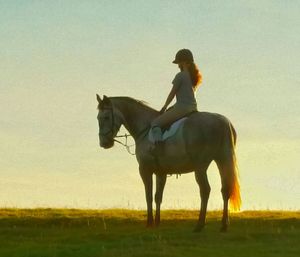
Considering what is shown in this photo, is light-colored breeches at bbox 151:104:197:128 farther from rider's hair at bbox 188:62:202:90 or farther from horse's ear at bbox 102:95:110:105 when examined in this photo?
horse's ear at bbox 102:95:110:105

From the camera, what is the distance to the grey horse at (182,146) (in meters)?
22.0

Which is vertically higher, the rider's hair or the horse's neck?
the rider's hair

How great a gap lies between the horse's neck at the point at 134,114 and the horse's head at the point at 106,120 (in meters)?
0.25

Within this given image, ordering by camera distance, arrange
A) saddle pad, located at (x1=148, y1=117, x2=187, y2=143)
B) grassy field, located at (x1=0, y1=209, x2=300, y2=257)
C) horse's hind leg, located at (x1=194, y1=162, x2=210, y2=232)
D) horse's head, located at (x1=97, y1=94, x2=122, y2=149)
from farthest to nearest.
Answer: horse's head, located at (x1=97, y1=94, x2=122, y2=149), saddle pad, located at (x1=148, y1=117, x2=187, y2=143), horse's hind leg, located at (x1=194, y1=162, x2=210, y2=232), grassy field, located at (x1=0, y1=209, x2=300, y2=257)

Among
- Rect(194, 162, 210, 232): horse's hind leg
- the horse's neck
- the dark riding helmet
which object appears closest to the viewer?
Rect(194, 162, 210, 232): horse's hind leg

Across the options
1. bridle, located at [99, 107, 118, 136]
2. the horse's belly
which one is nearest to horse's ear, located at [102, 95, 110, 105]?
bridle, located at [99, 107, 118, 136]

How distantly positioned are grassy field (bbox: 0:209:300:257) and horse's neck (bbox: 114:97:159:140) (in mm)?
2765

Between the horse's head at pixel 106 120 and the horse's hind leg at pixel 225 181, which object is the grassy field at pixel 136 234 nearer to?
the horse's hind leg at pixel 225 181

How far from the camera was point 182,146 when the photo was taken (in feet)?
73.5

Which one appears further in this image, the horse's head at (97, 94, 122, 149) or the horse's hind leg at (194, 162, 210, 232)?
the horse's head at (97, 94, 122, 149)

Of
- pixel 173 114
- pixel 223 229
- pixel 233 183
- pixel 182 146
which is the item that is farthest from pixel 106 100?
pixel 223 229

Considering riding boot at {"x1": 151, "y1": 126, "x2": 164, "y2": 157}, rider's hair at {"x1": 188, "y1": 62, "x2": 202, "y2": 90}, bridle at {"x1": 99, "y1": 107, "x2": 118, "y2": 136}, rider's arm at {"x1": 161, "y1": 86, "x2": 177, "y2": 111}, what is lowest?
riding boot at {"x1": 151, "y1": 126, "x2": 164, "y2": 157}

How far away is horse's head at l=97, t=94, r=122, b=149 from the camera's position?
77.5 feet

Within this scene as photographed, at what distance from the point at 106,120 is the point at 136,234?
3999mm
